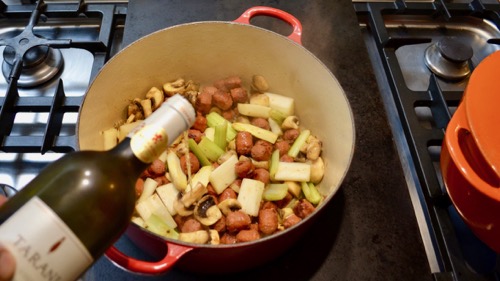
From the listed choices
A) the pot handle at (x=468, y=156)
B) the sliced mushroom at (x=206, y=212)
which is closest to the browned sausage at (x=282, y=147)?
the sliced mushroom at (x=206, y=212)

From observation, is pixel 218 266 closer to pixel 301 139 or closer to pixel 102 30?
pixel 301 139

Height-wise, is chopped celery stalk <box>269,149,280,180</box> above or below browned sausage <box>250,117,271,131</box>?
below

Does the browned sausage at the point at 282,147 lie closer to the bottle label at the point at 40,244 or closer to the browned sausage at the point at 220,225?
the browned sausage at the point at 220,225

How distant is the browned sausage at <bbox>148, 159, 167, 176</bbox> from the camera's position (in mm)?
838

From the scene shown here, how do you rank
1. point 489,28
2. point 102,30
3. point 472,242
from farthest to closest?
point 489,28 → point 102,30 → point 472,242

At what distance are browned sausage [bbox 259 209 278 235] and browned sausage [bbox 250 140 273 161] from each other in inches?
5.2

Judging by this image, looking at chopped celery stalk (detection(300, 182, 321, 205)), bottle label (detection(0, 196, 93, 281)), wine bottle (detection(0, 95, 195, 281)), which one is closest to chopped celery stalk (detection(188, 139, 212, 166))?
chopped celery stalk (detection(300, 182, 321, 205))

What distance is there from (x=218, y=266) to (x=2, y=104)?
1.90ft

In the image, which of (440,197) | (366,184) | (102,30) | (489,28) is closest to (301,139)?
(366,184)

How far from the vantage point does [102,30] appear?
3.34 feet

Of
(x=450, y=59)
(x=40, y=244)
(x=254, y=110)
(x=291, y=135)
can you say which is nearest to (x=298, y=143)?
(x=291, y=135)

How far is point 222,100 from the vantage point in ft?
3.12

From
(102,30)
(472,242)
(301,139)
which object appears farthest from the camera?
(102,30)

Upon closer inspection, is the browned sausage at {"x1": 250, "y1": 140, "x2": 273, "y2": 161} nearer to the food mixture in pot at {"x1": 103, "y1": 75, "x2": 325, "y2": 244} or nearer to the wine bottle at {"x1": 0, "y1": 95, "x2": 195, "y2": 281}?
the food mixture in pot at {"x1": 103, "y1": 75, "x2": 325, "y2": 244}
